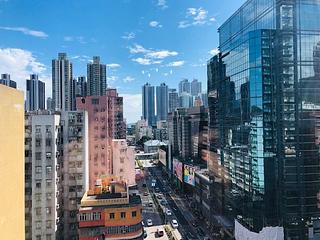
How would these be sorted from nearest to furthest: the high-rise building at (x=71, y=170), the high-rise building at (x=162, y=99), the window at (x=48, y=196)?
the window at (x=48, y=196) < the high-rise building at (x=71, y=170) < the high-rise building at (x=162, y=99)

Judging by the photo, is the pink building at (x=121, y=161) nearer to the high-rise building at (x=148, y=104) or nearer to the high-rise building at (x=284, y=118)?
the high-rise building at (x=284, y=118)

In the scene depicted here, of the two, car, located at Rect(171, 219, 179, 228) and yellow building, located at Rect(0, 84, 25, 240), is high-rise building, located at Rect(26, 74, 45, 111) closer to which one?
car, located at Rect(171, 219, 179, 228)

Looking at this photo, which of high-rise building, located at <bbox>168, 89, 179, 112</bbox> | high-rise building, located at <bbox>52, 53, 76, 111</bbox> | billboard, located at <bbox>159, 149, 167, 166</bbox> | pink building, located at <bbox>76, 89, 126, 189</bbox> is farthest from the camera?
high-rise building, located at <bbox>168, 89, 179, 112</bbox>

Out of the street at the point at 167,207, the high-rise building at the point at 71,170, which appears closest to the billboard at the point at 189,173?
the street at the point at 167,207

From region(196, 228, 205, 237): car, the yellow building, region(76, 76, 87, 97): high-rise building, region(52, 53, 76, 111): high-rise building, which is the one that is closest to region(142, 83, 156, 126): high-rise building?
region(76, 76, 87, 97): high-rise building

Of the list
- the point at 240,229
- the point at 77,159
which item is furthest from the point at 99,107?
the point at 240,229

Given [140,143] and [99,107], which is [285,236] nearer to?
[99,107]

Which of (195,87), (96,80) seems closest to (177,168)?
(96,80)
